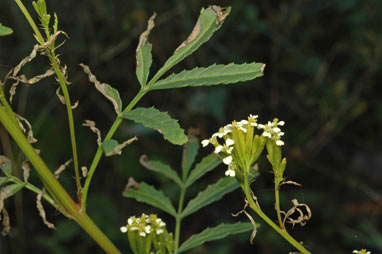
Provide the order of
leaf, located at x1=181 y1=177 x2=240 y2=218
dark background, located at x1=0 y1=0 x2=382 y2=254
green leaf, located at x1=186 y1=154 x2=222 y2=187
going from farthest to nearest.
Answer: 1. dark background, located at x1=0 y1=0 x2=382 y2=254
2. green leaf, located at x1=186 y1=154 x2=222 y2=187
3. leaf, located at x1=181 y1=177 x2=240 y2=218

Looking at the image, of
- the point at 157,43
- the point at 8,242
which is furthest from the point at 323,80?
the point at 8,242

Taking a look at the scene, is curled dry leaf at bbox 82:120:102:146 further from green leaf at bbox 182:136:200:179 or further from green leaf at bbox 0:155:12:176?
green leaf at bbox 182:136:200:179

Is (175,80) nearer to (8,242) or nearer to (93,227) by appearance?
(93,227)

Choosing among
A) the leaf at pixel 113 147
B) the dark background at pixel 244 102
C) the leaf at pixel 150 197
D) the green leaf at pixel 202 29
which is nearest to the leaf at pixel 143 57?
the green leaf at pixel 202 29

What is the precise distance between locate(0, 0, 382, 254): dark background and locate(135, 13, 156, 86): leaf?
2429mm

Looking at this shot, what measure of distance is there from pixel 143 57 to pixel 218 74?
0.70ft

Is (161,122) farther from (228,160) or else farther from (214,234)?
(214,234)

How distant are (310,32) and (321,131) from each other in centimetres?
76

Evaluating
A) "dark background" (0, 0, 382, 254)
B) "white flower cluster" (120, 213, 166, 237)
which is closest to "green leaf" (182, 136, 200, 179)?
"white flower cluster" (120, 213, 166, 237)

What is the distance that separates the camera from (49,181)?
4.00 feet

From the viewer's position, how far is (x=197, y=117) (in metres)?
4.12

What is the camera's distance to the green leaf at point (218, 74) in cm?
123

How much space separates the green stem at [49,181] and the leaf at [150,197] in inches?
14.5

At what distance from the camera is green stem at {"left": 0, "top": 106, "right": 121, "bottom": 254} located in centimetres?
117
